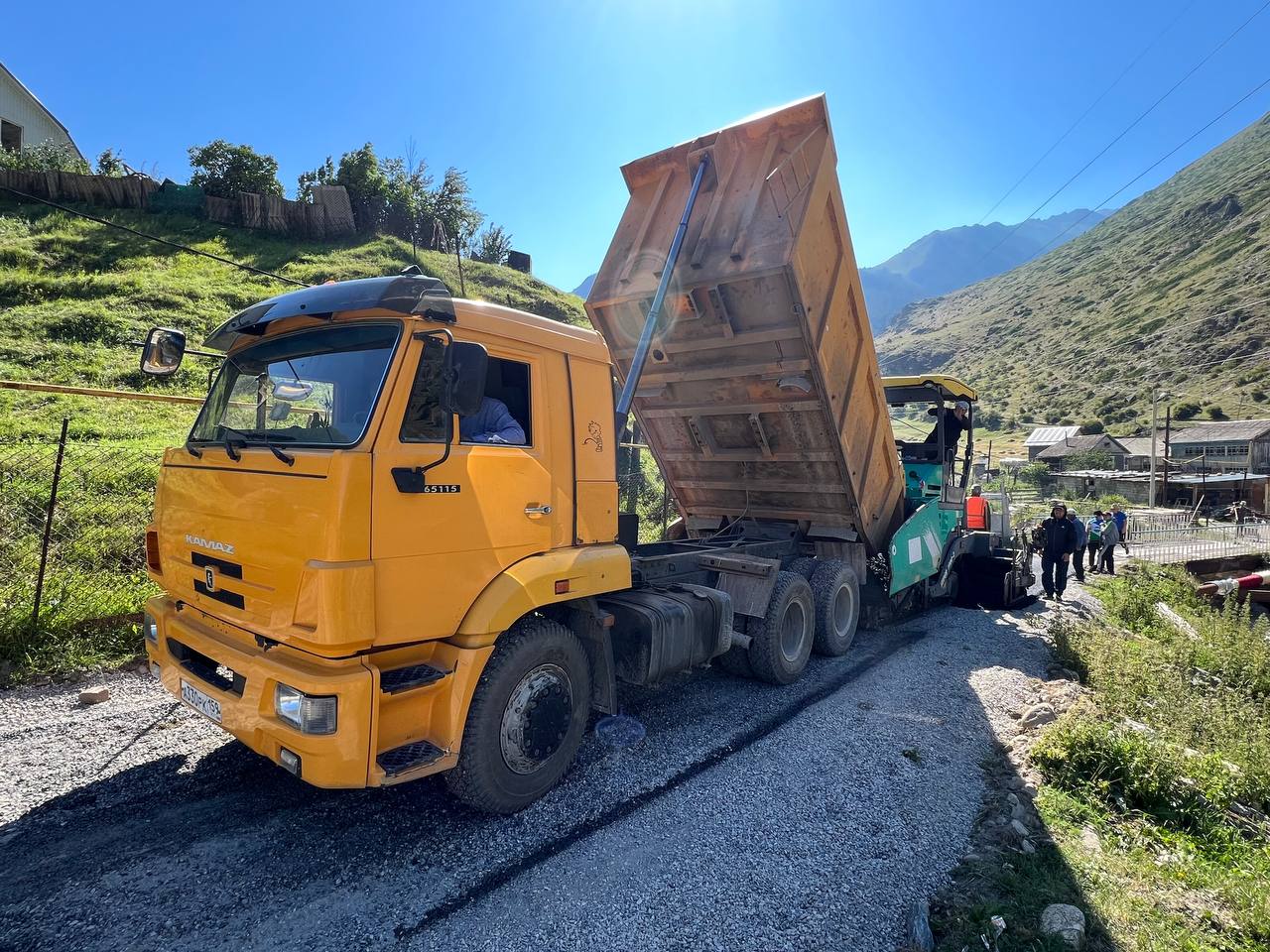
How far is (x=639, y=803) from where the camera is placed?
Answer: 369 cm

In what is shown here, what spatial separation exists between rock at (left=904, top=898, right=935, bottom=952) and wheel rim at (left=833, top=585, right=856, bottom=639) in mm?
3904

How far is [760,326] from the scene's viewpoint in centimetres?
Answer: 546

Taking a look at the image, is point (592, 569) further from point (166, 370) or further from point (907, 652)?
point (907, 652)

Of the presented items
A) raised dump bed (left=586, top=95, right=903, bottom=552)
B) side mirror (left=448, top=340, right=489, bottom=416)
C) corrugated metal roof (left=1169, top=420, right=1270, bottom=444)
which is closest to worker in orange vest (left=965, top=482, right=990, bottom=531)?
raised dump bed (left=586, top=95, right=903, bottom=552)

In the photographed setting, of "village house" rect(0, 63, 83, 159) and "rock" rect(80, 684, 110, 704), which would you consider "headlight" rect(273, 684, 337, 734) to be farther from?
"village house" rect(0, 63, 83, 159)

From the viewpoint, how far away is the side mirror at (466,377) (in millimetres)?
2887

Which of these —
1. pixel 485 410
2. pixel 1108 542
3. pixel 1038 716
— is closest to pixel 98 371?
pixel 485 410

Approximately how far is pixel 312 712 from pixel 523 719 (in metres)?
1.14

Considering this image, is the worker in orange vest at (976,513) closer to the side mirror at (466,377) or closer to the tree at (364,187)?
the side mirror at (466,377)

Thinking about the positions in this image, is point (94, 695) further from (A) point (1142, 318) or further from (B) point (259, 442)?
(A) point (1142, 318)

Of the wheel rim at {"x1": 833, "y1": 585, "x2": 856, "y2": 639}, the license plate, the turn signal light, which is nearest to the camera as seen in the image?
the license plate

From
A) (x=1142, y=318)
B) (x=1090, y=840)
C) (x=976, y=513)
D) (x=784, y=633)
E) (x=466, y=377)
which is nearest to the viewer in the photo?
(x=466, y=377)

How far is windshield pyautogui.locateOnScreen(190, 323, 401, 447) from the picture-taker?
3.04 m

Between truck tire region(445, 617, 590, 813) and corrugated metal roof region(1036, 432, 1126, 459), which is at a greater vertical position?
corrugated metal roof region(1036, 432, 1126, 459)
